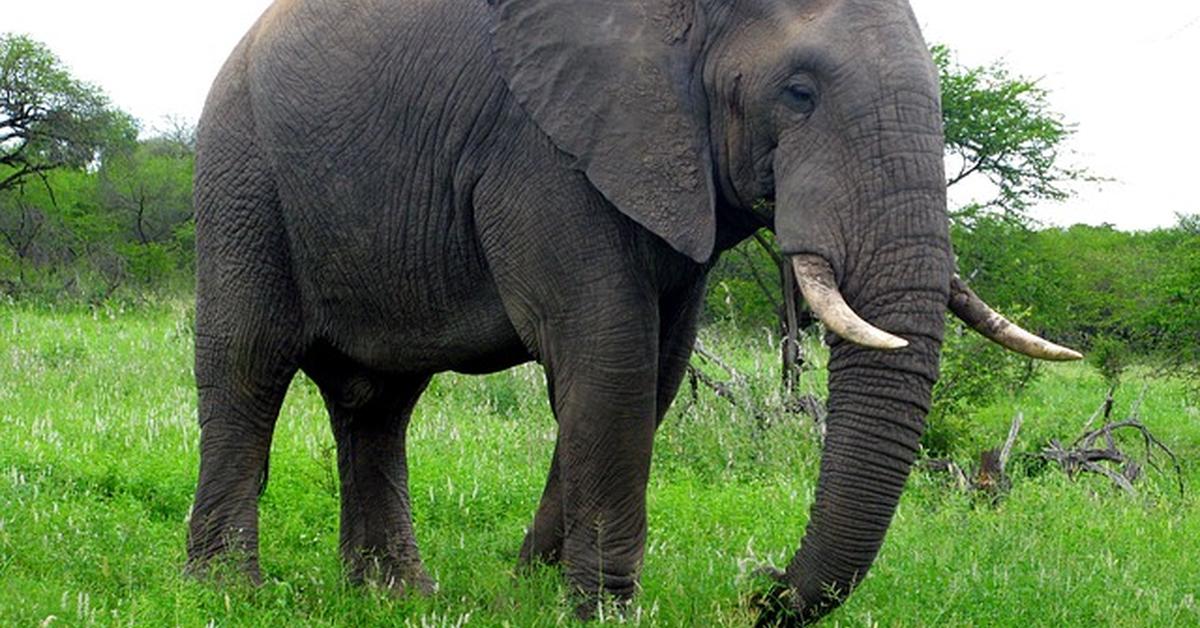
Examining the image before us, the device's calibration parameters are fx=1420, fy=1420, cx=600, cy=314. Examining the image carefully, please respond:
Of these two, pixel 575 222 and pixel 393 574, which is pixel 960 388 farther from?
pixel 575 222

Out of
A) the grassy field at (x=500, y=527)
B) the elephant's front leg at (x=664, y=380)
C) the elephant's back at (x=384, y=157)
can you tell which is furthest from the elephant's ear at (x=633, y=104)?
the grassy field at (x=500, y=527)

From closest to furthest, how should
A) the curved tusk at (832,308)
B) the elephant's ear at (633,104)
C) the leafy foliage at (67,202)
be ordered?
the curved tusk at (832,308) < the elephant's ear at (633,104) < the leafy foliage at (67,202)

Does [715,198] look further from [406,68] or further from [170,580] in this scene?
[170,580]

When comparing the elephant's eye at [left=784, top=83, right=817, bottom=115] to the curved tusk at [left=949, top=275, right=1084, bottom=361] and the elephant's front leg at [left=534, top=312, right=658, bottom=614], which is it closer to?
the curved tusk at [left=949, top=275, right=1084, bottom=361]

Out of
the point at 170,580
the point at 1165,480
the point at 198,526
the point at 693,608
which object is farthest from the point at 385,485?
the point at 1165,480

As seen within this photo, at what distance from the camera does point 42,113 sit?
2777cm

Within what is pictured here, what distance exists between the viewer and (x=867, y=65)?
3986 mm

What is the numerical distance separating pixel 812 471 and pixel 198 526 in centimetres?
432

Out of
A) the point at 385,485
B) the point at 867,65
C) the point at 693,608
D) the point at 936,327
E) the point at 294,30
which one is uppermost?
the point at 294,30

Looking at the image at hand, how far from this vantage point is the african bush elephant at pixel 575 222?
3.95 metres

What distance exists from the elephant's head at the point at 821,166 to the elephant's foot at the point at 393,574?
205cm

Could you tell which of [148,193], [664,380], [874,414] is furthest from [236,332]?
[148,193]

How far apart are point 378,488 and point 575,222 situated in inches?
82.5

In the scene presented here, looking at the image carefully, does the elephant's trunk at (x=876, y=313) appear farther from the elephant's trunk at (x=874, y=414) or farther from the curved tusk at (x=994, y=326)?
the curved tusk at (x=994, y=326)
